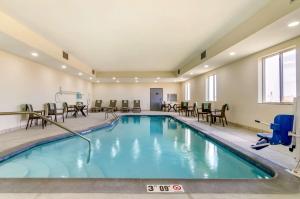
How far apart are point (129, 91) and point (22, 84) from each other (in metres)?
10.6

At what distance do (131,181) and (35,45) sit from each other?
4998 mm

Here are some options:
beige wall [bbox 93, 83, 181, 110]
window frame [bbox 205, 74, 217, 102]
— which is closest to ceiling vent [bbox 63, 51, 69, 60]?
window frame [bbox 205, 74, 217, 102]

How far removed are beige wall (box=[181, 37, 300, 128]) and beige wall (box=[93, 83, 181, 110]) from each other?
7.87 meters

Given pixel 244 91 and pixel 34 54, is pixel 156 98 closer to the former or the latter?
pixel 244 91

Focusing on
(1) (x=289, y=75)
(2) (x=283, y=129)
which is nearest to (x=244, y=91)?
(1) (x=289, y=75)

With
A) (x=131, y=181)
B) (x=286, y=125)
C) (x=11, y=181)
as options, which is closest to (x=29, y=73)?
(x=11, y=181)

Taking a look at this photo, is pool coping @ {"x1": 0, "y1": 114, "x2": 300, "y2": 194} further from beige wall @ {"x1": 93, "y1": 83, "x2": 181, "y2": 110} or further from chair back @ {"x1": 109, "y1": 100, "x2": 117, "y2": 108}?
beige wall @ {"x1": 93, "y1": 83, "x2": 181, "y2": 110}

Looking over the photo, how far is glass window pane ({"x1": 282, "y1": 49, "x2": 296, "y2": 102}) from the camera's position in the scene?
16.4ft

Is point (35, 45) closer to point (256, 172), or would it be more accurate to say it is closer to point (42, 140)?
point (42, 140)

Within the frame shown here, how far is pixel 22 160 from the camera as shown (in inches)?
150

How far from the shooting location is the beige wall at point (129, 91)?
17.0 metres

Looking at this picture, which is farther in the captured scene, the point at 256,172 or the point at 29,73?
the point at 29,73

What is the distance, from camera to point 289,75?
16.9 ft

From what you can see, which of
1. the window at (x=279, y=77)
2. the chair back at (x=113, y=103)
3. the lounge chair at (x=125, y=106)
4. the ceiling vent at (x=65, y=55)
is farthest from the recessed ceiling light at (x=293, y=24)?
the chair back at (x=113, y=103)
